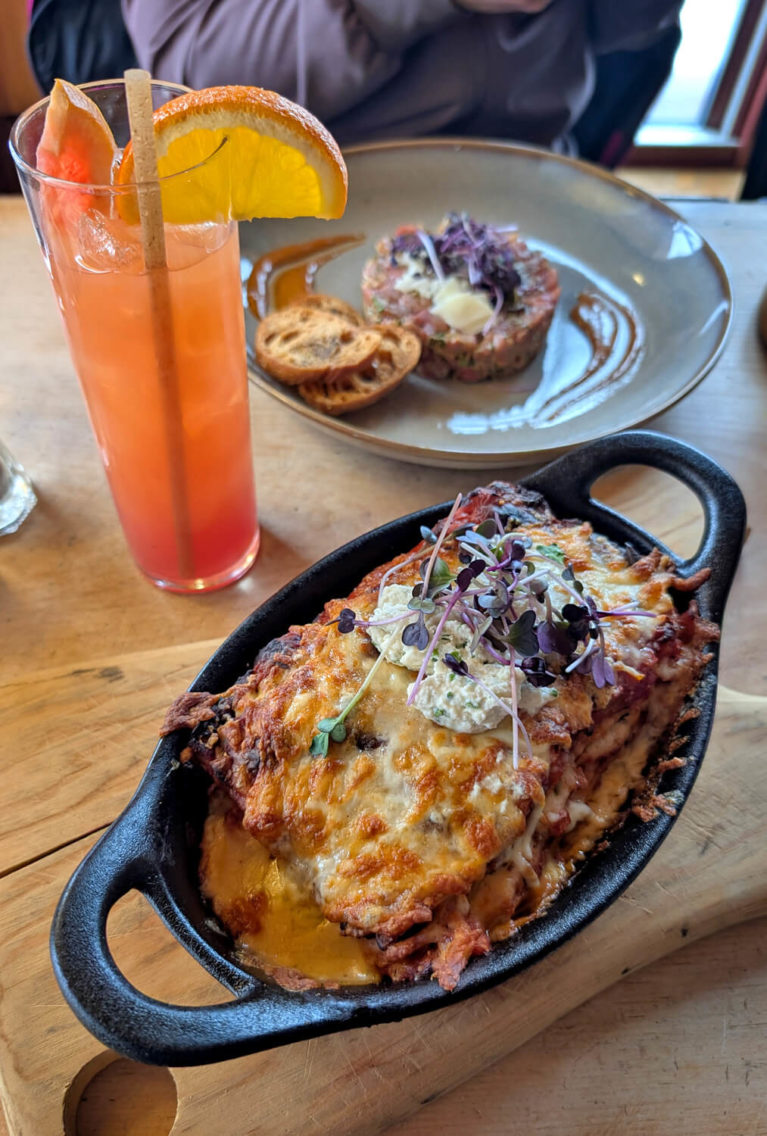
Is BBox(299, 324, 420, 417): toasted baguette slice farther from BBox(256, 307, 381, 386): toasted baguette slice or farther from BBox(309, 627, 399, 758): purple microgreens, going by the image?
BBox(309, 627, 399, 758): purple microgreens

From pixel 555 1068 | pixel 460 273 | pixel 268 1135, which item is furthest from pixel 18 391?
pixel 555 1068

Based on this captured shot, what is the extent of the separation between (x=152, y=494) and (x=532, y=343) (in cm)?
92

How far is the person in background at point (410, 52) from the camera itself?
227 centimetres

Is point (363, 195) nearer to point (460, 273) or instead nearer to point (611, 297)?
point (460, 273)

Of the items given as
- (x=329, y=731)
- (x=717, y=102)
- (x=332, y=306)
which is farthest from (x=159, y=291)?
(x=717, y=102)

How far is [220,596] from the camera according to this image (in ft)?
4.58

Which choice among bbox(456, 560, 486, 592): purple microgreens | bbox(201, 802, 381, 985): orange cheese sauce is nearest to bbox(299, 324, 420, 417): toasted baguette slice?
bbox(456, 560, 486, 592): purple microgreens

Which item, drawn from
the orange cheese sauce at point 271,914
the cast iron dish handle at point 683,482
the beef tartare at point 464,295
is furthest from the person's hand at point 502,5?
the orange cheese sauce at point 271,914

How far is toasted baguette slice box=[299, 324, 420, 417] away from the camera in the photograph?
1593 millimetres

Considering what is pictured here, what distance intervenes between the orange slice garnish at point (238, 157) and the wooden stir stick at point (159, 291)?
2cm

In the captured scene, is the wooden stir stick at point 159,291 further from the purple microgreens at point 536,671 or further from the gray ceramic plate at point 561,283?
the purple microgreens at point 536,671

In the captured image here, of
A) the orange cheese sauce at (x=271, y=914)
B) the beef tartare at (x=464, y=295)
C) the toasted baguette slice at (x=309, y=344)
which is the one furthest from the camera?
the beef tartare at (x=464, y=295)

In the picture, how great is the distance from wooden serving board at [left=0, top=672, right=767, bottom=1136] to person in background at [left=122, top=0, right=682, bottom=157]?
6.56 ft

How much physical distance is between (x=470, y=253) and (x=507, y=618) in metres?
1.18
